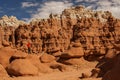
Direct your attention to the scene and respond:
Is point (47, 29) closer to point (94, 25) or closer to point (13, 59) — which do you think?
point (94, 25)

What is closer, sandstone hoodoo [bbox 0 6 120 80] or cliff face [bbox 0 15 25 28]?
sandstone hoodoo [bbox 0 6 120 80]

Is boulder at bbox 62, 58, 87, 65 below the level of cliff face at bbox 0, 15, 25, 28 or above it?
below

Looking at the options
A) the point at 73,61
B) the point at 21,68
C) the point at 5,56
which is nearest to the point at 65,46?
the point at 73,61

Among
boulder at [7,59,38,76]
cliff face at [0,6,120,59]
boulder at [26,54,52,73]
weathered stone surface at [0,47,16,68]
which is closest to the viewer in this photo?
boulder at [7,59,38,76]

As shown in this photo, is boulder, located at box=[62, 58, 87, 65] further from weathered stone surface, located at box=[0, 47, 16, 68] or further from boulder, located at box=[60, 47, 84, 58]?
weathered stone surface, located at box=[0, 47, 16, 68]

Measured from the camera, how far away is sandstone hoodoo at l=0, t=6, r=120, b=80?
2430cm

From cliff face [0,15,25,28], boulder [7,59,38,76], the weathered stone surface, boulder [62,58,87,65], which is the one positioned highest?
cliff face [0,15,25,28]

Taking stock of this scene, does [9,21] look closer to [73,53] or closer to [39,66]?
[73,53]

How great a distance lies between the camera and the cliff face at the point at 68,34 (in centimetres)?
4569

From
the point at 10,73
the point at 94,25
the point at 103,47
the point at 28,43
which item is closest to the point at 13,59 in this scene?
the point at 10,73

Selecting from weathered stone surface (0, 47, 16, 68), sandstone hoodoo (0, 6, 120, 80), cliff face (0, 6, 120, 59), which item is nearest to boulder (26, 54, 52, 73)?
sandstone hoodoo (0, 6, 120, 80)

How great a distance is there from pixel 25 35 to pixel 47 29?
4.49 m

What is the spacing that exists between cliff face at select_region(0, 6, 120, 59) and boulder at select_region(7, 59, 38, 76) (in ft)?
53.7

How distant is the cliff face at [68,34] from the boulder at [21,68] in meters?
16.4
